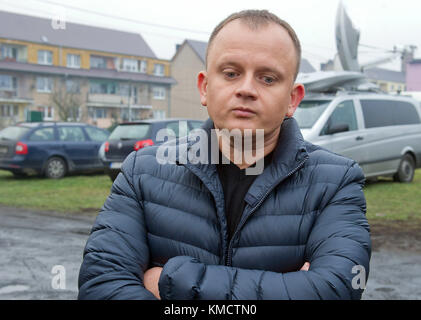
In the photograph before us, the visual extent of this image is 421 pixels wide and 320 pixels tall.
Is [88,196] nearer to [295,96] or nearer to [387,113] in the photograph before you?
[387,113]

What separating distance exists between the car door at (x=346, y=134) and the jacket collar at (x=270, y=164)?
746cm

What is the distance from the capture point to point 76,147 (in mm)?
13945

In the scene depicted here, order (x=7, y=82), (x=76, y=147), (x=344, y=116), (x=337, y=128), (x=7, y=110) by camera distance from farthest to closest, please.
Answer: (x=7, y=110) < (x=7, y=82) < (x=76, y=147) < (x=344, y=116) < (x=337, y=128)

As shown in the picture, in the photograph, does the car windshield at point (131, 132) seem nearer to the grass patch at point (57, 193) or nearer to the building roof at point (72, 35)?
the grass patch at point (57, 193)

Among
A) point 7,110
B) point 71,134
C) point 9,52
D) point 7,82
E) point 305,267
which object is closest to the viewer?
point 305,267

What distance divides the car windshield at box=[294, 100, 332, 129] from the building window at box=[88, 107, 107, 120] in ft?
164

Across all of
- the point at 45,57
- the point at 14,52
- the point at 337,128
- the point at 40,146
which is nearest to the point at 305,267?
the point at 337,128

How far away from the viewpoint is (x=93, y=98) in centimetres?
5688

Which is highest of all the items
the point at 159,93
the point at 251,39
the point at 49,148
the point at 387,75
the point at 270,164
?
the point at 387,75

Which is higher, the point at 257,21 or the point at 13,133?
the point at 13,133

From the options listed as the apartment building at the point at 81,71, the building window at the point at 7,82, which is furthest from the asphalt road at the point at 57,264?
the building window at the point at 7,82

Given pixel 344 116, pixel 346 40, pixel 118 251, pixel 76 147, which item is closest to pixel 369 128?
pixel 344 116

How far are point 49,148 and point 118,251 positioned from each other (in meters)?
12.3

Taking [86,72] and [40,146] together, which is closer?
[40,146]
